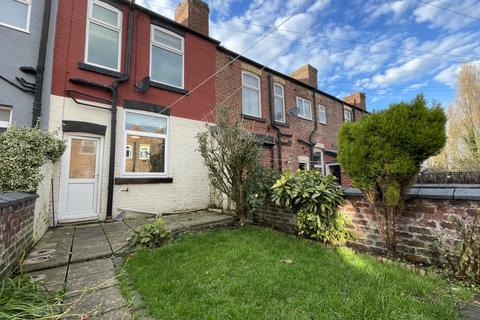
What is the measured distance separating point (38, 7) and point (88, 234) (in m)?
5.44

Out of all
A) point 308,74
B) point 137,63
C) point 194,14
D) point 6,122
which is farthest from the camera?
point 308,74

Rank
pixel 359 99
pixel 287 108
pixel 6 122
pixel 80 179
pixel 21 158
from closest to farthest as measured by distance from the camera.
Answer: pixel 21 158
pixel 6 122
pixel 80 179
pixel 287 108
pixel 359 99

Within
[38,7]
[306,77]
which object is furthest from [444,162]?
[38,7]

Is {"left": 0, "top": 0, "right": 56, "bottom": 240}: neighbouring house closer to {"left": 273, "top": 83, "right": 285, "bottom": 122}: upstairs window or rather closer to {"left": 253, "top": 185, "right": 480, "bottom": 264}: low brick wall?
{"left": 253, "top": 185, "right": 480, "bottom": 264}: low brick wall

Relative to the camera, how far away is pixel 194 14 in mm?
8180

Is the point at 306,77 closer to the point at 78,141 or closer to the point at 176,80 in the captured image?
the point at 176,80

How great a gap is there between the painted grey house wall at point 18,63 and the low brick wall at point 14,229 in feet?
8.64

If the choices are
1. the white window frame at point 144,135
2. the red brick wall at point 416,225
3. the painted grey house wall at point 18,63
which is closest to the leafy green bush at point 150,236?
the white window frame at point 144,135

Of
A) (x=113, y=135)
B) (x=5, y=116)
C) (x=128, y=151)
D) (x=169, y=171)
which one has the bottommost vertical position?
(x=169, y=171)

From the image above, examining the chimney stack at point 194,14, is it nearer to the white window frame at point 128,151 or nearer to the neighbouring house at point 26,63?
the neighbouring house at point 26,63

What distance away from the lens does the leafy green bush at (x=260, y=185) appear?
5.09 metres

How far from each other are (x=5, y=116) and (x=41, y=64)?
4.46 feet

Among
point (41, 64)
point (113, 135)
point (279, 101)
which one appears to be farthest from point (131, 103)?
point (279, 101)

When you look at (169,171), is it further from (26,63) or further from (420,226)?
(420,226)
